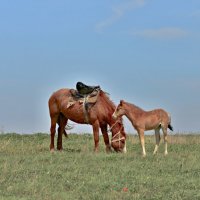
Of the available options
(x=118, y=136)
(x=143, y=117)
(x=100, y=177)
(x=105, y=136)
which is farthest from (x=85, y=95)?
(x=100, y=177)

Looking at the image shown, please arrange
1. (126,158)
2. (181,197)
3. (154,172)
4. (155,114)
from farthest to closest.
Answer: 1. (155,114)
2. (126,158)
3. (154,172)
4. (181,197)

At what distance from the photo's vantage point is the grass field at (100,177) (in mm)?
8688

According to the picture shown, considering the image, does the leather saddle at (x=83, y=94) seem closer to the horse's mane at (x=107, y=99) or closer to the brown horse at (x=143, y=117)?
the horse's mane at (x=107, y=99)

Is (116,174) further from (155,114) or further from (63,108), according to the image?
(63,108)

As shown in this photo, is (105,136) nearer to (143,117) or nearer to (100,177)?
(143,117)

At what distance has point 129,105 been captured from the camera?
14.4m

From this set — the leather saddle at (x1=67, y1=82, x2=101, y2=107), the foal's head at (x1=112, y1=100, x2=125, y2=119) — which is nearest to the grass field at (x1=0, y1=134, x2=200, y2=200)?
the foal's head at (x1=112, y1=100, x2=125, y2=119)

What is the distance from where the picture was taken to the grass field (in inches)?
342

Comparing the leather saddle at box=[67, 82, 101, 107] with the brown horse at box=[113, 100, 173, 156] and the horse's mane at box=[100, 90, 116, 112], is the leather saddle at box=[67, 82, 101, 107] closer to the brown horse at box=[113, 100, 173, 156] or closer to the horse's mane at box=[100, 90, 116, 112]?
the horse's mane at box=[100, 90, 116, 112]

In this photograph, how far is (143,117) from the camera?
14086 millimetres

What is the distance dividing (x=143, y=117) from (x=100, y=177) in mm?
4318

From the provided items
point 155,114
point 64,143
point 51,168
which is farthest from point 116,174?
point 64,143

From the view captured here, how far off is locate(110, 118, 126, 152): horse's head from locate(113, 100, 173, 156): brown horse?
2.85 feet

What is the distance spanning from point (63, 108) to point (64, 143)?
12.2 ft
